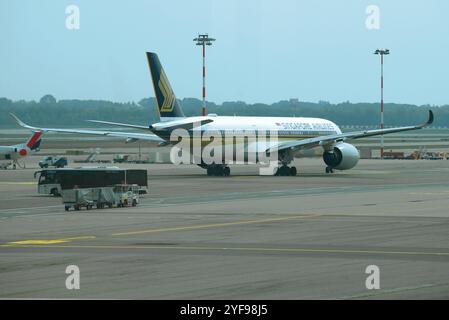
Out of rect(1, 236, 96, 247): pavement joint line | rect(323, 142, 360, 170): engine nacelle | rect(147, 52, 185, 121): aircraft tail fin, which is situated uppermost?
rect(147, 52, 185, 121): aircraft tail fin

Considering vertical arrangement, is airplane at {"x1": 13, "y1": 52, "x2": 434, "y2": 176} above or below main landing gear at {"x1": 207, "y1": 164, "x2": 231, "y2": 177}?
above

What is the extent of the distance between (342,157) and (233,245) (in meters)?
47.5

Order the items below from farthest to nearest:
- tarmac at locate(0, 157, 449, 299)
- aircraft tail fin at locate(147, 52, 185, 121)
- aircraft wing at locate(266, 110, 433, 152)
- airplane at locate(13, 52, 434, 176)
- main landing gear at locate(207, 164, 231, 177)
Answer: main landing gear at locate(207, 164, 231, 177) → aircraft wing at locate(266, 110, 433, 152) → aircraft tail fin at locate(147, 52, 185, 121) → airplane at locate(13, 52, 434, 176) → tarmac at locate(0, 157, 449, 299)

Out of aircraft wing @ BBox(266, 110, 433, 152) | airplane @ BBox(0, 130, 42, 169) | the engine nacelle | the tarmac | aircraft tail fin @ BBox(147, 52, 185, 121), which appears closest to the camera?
the tarmac

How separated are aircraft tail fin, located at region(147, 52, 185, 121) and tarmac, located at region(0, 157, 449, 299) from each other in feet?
50.4

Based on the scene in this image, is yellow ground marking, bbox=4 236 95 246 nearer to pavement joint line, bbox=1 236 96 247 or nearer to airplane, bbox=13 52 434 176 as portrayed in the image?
pavement joint line, bbox=1 236 96 247

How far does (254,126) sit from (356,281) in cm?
5390

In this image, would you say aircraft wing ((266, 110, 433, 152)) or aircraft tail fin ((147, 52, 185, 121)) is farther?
aircraft wing ((266, 110, 433, 152))

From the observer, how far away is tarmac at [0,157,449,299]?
811 inches

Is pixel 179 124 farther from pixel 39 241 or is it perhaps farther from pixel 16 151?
pixel 39 241

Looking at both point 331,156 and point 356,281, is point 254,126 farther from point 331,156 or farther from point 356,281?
point 356,281

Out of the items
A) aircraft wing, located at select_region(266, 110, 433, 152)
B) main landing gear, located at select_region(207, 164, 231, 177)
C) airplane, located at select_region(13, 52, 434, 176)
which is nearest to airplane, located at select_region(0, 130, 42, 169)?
airplane, located at select_region(13, 52, 434, 176)

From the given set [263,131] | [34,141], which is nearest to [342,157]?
[263,131]

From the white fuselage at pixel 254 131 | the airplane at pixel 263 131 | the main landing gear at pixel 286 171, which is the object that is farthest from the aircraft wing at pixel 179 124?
the main landing gear at pixel 286 171
